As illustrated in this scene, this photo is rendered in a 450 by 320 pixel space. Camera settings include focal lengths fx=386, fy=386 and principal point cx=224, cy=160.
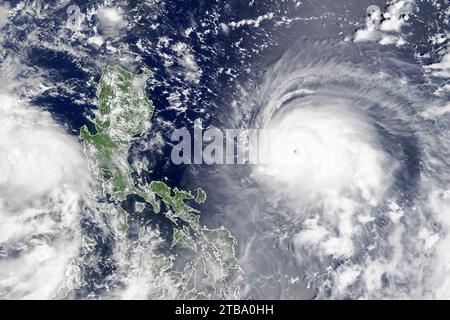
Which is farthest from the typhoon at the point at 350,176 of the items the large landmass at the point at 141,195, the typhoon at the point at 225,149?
the large landmass at the point at 141,195

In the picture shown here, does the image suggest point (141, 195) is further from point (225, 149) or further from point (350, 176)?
point (350, 176)

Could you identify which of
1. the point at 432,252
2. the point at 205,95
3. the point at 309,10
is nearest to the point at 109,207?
the point at 205,95

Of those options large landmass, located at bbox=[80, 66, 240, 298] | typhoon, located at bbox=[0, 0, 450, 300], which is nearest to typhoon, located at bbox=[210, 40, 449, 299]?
typhoon, located at bbox=[0, 0, 450, 300]

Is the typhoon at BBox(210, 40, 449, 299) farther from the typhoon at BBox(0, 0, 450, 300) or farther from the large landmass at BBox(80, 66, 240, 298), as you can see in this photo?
the large landmass at BBox(80, 66, 240, 298)

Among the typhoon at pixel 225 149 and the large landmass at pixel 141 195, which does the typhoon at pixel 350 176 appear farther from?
the large landmass at pixel 141 195

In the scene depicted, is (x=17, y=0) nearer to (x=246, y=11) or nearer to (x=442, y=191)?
(x=246, y=11)

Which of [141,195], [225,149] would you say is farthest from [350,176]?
[141,195]

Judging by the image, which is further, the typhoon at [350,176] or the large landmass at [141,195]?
the large landmass at [141,195]

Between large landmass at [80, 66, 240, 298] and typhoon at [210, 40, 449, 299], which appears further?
large landmass at [80, 66, 240, 298]
